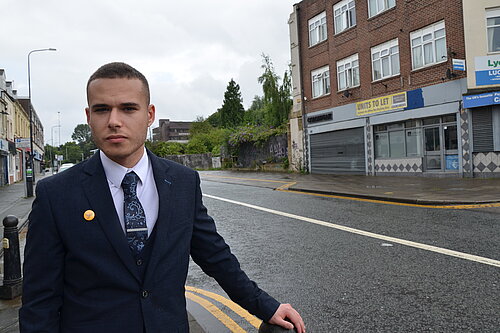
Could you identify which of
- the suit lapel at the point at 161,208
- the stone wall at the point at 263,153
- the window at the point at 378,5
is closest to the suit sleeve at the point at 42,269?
the suit lapel at the point at 161,208

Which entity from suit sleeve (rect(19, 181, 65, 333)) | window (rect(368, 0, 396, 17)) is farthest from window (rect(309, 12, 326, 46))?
suit sleeve (rect(19, 181, 65, 333))

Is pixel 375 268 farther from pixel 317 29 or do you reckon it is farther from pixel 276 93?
pixel 276 93

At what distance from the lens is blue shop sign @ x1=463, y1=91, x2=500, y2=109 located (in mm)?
15070

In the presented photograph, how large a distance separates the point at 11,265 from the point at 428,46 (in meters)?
18.0

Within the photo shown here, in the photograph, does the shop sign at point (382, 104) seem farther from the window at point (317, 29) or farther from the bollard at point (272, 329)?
the bollard at point (272, 329)

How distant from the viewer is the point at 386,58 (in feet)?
66.5

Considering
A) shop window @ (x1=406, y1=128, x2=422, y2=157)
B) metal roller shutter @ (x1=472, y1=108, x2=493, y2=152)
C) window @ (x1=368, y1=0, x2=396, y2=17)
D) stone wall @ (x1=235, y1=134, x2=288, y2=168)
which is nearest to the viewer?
metal roller shutter @ (x1=472, y1=108, x2=493, y2=152)

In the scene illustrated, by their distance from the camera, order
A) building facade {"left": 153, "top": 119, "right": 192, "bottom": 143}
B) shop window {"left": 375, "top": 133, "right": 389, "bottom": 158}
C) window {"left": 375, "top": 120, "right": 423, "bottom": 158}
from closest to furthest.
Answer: window {"left": 375, "top": 120, "right": 423, "bottom": 158}
shop window {"left": 375, "top": 133, "right": 389, "bottom": 158}
building facade {"left": 153, "top": 119, "right": 192, "bottom": 143}

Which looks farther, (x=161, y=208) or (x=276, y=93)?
(x=276, y=93)

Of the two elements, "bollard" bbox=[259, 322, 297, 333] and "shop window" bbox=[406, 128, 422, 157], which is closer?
"bollard" bbox=[259, 322, 297, 333]

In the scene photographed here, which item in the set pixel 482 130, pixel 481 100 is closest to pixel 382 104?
pixel 481 100

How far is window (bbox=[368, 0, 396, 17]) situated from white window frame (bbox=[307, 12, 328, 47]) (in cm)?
380

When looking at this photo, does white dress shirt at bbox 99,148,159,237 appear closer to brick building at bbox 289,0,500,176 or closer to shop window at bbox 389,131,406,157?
brick building at bbox 289,0,500,176

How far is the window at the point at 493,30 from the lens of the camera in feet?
52.5
